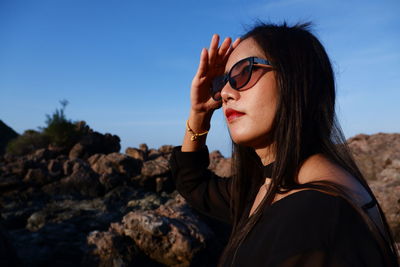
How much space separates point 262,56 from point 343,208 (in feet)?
2.94

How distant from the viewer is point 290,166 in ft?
4.86

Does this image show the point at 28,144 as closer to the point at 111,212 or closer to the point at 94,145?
the point at 94,145

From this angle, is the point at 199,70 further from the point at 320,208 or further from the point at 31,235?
the point at 31,235

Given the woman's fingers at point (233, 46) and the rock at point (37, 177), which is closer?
the woman's fingers at point (233, 46)

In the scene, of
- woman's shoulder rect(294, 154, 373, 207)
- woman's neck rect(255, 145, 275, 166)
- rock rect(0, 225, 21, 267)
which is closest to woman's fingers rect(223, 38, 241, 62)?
woman's neck rect(255, 145, 275, 166)

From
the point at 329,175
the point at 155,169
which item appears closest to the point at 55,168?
the point at 155,169

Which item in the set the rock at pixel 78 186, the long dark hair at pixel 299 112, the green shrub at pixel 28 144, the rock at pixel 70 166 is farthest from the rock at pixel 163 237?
the green shrub at pixel 28 144

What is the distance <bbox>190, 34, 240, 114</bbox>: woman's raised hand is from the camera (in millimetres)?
2291

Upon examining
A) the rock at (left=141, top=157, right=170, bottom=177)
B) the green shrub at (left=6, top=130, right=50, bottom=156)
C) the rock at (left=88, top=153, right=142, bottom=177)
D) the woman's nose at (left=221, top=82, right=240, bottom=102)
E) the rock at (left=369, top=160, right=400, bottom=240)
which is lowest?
the rock at (left=369, top=160, right=400, bottom=240)

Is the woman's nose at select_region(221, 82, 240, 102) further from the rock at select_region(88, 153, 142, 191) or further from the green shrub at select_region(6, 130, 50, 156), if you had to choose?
the green shrub at select_region(6, 130, 50, 156)

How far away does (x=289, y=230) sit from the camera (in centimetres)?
110

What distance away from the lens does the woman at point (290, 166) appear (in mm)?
1043

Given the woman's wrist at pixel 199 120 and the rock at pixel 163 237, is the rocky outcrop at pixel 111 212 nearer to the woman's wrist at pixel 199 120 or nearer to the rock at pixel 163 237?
the rock at pixel 163 237

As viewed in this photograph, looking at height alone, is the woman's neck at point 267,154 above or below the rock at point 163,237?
above
